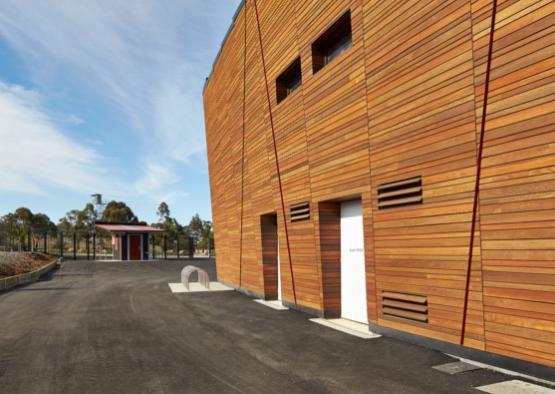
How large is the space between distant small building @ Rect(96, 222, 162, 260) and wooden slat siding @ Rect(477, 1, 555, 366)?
39112 millimetres

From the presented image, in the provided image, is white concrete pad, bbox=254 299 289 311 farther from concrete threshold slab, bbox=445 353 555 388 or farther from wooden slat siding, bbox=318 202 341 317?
concrete threshold slab, bbox=445 353 555 388

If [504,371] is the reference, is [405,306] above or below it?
above

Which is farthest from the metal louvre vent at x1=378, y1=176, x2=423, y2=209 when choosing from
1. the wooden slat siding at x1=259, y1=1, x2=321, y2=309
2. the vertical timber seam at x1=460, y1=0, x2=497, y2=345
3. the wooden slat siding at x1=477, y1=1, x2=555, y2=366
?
the wooden slat siding at x1=259, y1=1, x2=321, y2=309

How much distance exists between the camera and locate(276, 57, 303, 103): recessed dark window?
13.0 m

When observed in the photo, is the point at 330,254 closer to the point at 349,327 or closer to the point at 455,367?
the point at 349,327

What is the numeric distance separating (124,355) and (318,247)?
5.72m

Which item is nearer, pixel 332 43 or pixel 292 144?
pixel 332 43

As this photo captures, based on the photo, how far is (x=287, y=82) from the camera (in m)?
13.7

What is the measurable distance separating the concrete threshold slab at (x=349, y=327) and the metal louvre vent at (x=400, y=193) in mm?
2870

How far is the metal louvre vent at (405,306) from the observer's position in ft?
25.6

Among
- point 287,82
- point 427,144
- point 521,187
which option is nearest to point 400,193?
point 427,144

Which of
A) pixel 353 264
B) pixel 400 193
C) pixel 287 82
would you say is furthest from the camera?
pixel 287 82

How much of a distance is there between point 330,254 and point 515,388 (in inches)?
240

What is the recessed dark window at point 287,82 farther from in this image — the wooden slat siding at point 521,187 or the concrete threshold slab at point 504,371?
the concrete threshold slab at point 504,371
